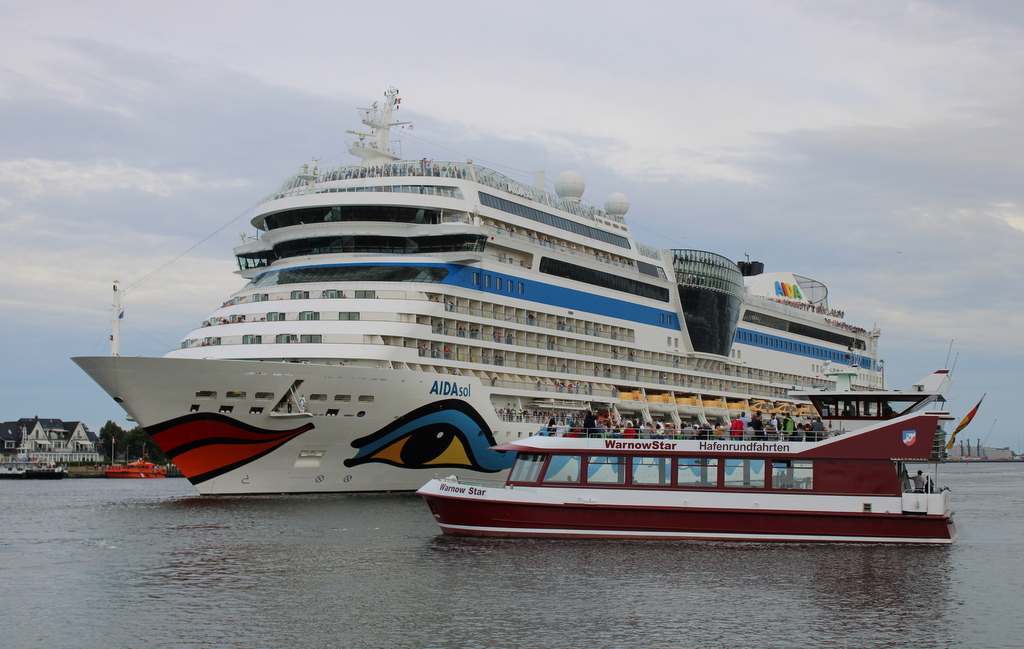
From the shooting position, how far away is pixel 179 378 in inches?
1155

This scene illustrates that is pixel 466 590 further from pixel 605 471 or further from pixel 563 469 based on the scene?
pixel 605 471

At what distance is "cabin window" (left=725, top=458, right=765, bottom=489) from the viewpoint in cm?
2456

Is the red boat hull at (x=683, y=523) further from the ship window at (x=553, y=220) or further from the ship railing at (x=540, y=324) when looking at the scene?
the ship window at (x=553, y=220)

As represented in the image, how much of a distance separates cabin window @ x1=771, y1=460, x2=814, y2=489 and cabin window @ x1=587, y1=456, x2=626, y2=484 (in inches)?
146

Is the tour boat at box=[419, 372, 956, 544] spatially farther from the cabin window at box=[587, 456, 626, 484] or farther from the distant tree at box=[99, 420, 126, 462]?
the distant tree at box=[99, 420, 126, 462]

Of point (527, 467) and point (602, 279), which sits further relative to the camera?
point (602, 279)

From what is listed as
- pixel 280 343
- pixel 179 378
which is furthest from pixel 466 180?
pixel 179 378

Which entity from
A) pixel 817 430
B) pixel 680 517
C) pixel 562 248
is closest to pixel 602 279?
pixel 562 248

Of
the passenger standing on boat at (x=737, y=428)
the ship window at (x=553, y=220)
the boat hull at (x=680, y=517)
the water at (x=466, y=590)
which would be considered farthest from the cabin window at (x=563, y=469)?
the ship window at (x=553, y=220)

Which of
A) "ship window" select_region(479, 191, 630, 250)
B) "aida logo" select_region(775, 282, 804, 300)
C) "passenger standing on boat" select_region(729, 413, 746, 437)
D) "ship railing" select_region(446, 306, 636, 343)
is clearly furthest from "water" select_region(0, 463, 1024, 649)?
"aida logo" select_region(775, 282, 804, 300)

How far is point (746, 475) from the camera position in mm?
24625

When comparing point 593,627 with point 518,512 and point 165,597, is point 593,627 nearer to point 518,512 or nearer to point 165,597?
point 165,597

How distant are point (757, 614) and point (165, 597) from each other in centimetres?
1009

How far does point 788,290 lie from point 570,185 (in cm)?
2697
